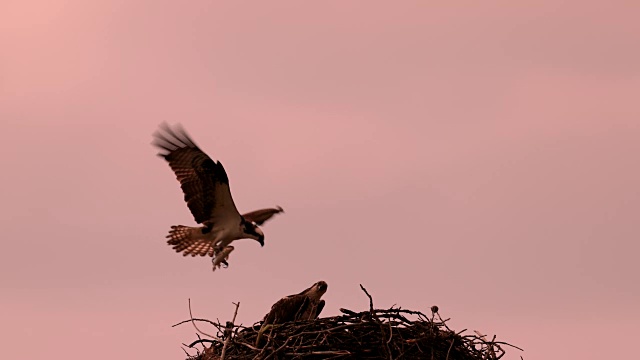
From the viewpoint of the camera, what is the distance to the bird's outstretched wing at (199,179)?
63.3ft

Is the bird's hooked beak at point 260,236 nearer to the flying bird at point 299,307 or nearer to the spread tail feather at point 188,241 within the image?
the spread tail feather at point 188,241

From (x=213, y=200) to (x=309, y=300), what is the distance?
3876mm

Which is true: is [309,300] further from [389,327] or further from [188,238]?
[188,238]

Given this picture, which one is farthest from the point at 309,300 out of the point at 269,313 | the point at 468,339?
the point at 468,339

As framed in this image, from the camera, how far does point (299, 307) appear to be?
16.0 metres

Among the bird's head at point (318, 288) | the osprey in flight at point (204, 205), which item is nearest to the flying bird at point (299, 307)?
the bird's head at point (318, 288)

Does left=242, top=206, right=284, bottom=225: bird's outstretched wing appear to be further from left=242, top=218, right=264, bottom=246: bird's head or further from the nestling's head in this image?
the nestling's head

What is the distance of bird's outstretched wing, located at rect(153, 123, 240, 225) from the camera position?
19281 mm

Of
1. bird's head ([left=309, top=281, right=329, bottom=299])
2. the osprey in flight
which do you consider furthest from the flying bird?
the osprey in flight

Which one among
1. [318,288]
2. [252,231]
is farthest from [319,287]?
[252,231]

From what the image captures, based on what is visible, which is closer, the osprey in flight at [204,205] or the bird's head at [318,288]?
the bird's head at [318,288]

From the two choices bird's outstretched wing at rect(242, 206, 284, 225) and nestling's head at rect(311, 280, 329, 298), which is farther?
bird's outstretched wing at rect(242, 206, 284, 225)

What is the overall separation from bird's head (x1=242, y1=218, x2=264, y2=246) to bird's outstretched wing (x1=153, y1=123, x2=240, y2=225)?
165 mm

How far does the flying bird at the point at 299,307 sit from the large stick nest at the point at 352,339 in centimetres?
22
